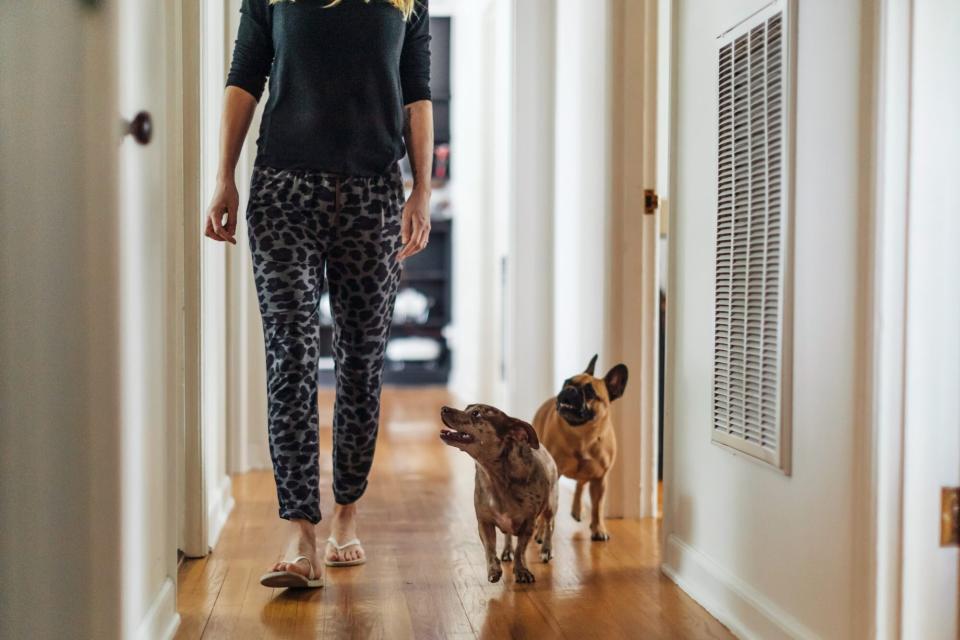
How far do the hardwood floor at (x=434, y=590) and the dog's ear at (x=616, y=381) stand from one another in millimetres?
364

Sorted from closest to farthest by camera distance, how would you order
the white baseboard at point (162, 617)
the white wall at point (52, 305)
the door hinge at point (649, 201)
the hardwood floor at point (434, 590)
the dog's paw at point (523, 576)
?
the white wall at point (52, 305)
the white baseboard at point (162, 617)
the hardwood floor at point (434, 590)
the dog's paw at point (523, 576)
the door hinge at point (649, 201)

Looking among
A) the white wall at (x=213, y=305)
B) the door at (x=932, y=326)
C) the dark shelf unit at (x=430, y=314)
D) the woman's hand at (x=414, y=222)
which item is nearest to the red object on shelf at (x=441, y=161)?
the dark shelf unit at (x=430, y=314)

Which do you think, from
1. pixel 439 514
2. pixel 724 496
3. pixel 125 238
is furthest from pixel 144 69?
pixel 439 514

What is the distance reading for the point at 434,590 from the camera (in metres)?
2.07

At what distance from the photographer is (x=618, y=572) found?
2.22 meters

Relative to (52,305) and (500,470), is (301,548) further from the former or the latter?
(52,305)

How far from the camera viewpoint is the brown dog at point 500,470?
2049 mm

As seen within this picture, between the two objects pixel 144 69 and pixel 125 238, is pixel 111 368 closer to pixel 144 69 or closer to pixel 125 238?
pixel 125 238

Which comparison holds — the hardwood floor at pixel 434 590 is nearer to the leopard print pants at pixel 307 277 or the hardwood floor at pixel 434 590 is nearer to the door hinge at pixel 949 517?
the leopard print pants at pixel 307 277

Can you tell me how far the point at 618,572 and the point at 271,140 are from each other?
1.13 meters

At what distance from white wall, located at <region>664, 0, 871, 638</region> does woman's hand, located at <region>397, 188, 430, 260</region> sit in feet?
1.82

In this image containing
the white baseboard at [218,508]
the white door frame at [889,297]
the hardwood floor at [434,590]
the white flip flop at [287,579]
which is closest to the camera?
the white door frame at [889,297]

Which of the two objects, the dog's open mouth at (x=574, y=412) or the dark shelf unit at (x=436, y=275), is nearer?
the dog's open mouth at (x=574, y=412)

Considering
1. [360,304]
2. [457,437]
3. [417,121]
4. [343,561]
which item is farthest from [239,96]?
[343,561]
